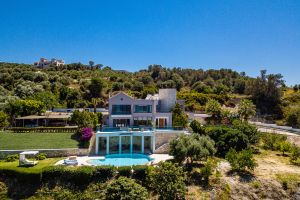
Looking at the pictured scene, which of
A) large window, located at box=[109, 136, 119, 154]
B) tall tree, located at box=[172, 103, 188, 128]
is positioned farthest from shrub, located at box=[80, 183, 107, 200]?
tall tree, located at box=[172, 103, 188, 128]

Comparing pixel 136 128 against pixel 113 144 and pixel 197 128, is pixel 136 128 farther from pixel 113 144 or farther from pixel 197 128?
pixel 197 128

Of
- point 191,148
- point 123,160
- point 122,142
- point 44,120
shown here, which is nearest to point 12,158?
point 44,120

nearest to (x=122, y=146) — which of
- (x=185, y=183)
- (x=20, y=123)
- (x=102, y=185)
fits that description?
(x=102, y=185)

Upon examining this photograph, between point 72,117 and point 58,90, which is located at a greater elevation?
point 58,90

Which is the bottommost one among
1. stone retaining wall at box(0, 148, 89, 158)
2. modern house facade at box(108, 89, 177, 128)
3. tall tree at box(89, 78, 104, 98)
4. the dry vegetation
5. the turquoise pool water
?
the dry vegetation

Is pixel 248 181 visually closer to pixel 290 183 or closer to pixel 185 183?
pixel 290 183

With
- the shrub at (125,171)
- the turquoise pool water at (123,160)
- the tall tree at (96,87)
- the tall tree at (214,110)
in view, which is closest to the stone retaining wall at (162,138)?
the turquoise pool water at (123,160)

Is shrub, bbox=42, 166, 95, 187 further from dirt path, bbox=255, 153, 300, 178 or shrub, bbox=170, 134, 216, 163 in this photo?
dirt path, bbox=255, 153, 300, 178
